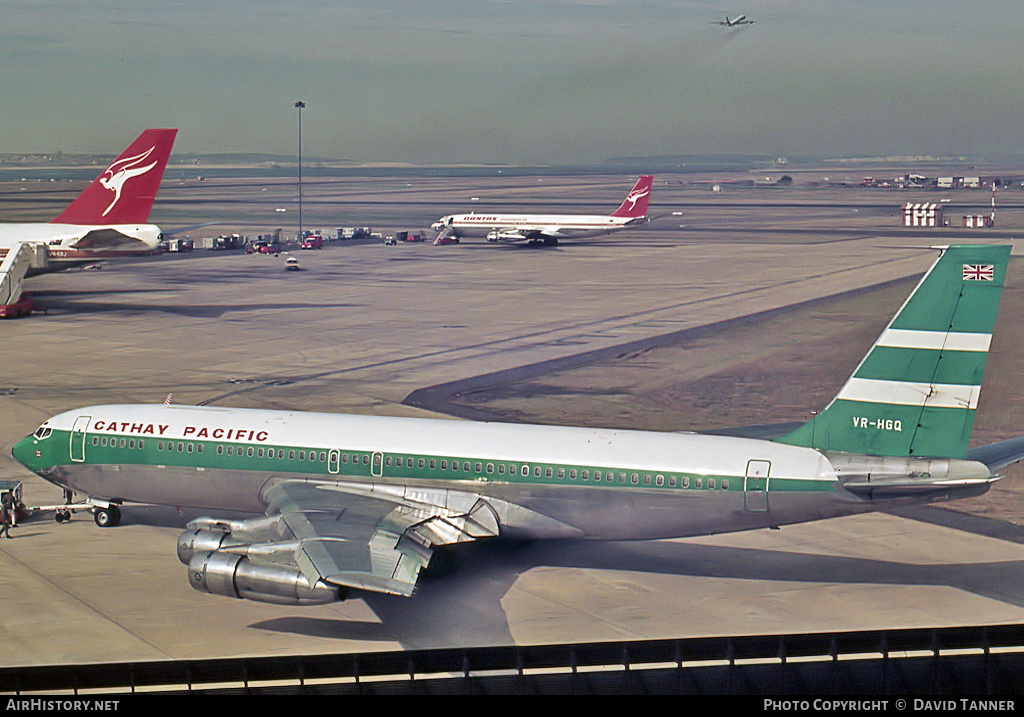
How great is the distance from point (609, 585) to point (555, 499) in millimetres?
2743

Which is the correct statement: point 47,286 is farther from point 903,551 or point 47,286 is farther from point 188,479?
point 903,551

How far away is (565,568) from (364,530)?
6572 mm

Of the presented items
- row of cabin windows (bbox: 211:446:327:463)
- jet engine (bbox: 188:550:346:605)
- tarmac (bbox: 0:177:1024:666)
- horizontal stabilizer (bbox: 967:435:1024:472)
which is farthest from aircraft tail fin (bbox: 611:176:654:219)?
jet engine (bbox: 188:550:346:605)

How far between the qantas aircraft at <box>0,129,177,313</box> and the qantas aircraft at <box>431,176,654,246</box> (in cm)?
6723

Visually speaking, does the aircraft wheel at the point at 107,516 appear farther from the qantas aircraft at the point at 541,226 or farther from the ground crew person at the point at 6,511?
the qantas aircraft at the point at 541,226

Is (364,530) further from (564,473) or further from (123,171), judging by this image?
(123,171)

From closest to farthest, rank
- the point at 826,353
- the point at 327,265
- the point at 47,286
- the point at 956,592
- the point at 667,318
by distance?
the point at 956,592 → the point at 826,353 → the point at 667,318 → the point at 47,286 → the point at 327,265

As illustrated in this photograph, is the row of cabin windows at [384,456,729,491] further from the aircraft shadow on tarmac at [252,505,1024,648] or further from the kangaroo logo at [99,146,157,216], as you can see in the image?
the kangaroo logo at [99,146,157,216]

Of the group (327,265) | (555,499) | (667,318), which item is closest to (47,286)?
(327,265)

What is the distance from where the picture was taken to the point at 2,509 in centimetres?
3669

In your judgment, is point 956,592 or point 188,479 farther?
point 188,479

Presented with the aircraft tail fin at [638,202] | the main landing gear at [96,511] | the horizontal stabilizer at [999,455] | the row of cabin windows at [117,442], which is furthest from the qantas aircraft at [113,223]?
the aircraft tail fin at [638,202]

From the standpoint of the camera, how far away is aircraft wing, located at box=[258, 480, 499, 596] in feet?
88.4

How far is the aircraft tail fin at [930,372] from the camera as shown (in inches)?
1150
